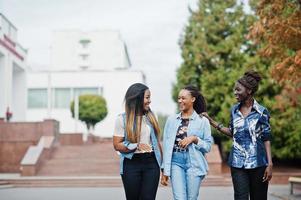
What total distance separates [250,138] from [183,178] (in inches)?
29.5

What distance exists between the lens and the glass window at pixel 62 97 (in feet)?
165

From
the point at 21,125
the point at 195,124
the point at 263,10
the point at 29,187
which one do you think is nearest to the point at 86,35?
the point at 21,125

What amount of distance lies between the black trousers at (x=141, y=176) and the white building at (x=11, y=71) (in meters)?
25.9

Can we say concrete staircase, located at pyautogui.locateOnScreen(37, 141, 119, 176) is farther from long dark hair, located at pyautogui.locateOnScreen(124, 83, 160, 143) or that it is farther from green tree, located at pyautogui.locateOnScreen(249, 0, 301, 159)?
long dark hair, located at pyautogui.locateOnScreen(124, 83, 160, 143)

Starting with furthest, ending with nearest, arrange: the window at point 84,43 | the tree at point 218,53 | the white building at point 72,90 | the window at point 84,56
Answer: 1. the window at point 84,56
2. the window at point 84,43
3. the white building at point 72,90
4. the tree at point 218,53

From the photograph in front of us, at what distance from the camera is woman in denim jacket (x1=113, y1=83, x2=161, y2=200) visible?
200 inches

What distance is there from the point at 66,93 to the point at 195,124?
46015mm

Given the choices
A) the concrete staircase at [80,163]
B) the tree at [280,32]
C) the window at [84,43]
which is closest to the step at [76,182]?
the concrete staircase at [80,163]

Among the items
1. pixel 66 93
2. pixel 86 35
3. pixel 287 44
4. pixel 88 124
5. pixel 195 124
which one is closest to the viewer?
pixel 195 124

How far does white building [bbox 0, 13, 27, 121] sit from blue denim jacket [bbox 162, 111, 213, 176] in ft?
84.7

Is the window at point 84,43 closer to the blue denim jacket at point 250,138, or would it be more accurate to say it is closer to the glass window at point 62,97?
the glass window at point 62,97

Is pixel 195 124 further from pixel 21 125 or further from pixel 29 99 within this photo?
pixel 29 99

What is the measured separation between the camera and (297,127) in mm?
23422

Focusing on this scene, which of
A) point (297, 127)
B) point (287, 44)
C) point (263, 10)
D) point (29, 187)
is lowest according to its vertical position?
point (29, 187)
